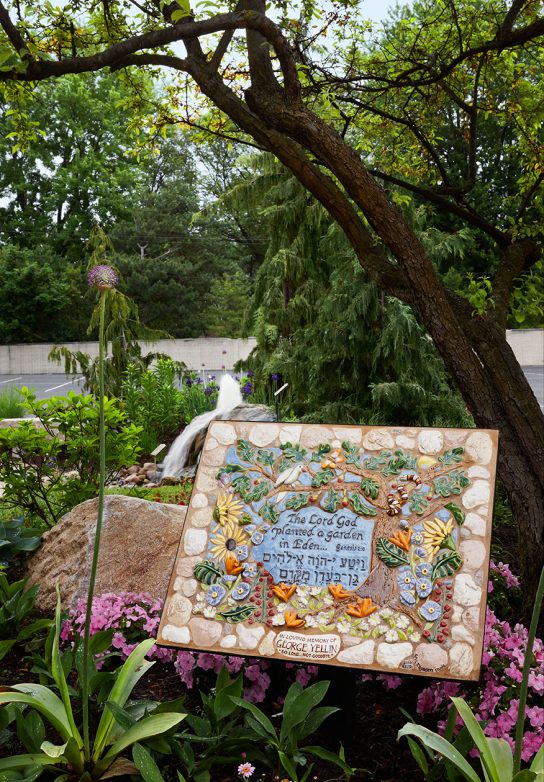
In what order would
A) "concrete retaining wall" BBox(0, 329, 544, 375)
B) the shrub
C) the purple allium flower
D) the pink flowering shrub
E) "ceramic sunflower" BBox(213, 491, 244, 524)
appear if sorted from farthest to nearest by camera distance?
"concrete retaining wall" BBox(0, 329, 544, 375) → the shrub → the pink flowering shrub → "ceramic sunflower" BBox(213, 491, 244, 524) → the purple allium flower

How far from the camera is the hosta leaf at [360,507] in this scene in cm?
253

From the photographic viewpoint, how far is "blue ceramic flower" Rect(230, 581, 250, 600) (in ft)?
7.98

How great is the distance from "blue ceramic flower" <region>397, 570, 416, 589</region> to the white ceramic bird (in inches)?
20.0

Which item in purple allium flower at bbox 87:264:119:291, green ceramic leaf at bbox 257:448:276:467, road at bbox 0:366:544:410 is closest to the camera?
purple allium flower at bbox 87:264:119:291

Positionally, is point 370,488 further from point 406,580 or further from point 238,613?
point 238,613

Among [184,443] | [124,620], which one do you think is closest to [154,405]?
[184,443]

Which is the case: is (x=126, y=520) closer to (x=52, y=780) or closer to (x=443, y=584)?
(x=52, y=780)

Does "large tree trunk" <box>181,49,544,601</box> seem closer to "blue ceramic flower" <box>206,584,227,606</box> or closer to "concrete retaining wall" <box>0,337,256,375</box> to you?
"blue ceramic flower" <box>206,584,227,606</box>

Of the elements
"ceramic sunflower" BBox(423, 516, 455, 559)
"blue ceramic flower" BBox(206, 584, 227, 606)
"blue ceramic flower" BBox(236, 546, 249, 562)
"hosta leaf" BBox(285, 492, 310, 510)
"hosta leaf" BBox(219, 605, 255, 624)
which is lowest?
"hosta leaf" BBox(219, 605, 255, 624)

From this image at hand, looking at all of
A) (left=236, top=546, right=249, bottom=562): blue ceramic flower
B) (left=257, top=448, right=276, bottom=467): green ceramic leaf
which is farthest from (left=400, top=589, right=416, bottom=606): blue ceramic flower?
(left=257, top=448, right=276, bottom=467): green ceramic leaf

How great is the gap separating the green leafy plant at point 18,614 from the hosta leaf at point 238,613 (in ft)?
4.32

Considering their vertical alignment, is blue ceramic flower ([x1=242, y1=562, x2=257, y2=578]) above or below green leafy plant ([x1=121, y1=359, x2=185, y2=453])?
above

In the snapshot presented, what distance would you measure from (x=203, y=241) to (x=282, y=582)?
93.2 feet

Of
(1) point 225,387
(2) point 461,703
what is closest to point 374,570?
(2) point 461,703
